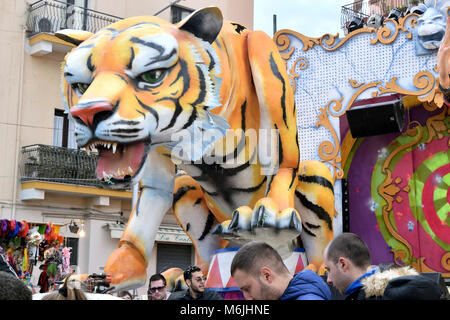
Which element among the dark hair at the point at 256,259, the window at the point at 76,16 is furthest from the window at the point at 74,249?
the dark hair at the point at 256,259

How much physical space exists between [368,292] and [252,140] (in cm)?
180

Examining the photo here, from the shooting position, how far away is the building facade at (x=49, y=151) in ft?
45.7

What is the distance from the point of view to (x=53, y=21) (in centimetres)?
1494

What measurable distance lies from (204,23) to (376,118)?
2.71 metres

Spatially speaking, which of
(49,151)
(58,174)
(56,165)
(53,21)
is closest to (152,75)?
(49,151)

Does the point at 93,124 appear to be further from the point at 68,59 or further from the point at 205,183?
the point at 205,183

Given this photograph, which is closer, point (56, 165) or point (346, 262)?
point (346, 262)

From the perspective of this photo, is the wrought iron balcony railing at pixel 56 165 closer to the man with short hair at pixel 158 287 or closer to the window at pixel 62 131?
the window at pixel 62 131

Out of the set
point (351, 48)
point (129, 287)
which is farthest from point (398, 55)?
point (129, 287)

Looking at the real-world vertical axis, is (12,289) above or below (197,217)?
below

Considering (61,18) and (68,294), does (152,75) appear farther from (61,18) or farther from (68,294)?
(61,18)

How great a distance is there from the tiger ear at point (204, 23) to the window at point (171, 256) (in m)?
11.7

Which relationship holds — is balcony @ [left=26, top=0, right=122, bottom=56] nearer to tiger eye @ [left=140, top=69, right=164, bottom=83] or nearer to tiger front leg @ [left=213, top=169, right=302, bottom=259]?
tiger eye @ [left=140, top=69, right=164, bottom=83]

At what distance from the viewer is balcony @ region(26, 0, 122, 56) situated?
1418 centimetres
